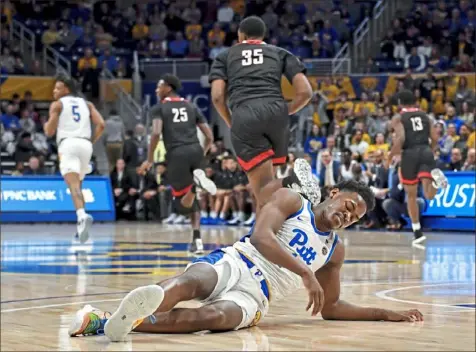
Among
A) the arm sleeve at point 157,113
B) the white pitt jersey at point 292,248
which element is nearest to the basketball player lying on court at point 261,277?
the white pitt jersey at point 292,248

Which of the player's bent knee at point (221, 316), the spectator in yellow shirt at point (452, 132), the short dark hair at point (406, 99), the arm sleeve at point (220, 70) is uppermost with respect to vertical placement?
the arm sleeve at point (220, 70)

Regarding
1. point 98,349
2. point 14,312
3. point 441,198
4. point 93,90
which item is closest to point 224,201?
point 441,198

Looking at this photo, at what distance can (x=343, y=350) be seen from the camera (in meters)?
5.20

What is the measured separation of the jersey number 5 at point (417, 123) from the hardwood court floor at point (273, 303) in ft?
5.54

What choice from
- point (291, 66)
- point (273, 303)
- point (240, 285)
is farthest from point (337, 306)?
point (291, 66)

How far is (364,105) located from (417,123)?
29.5 ft

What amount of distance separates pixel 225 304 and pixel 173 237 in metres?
11.1

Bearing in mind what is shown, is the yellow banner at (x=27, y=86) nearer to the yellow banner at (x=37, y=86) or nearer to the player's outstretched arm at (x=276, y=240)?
the yellow banner at (x=37, y=86)

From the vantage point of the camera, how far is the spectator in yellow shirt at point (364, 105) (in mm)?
24003

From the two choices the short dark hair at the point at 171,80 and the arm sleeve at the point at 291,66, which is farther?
the short dark hair at the point at 171,80

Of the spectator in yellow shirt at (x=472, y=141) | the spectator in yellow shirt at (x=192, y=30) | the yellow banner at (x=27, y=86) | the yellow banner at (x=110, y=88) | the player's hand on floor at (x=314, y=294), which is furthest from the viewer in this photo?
the spectator in yellow shirt at (x=192, y=30)

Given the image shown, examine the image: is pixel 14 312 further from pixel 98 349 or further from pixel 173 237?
pixel 173 237

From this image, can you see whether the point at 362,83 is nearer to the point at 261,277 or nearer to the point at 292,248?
the point at 292,248

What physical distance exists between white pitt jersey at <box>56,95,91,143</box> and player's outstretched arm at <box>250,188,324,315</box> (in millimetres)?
8675
